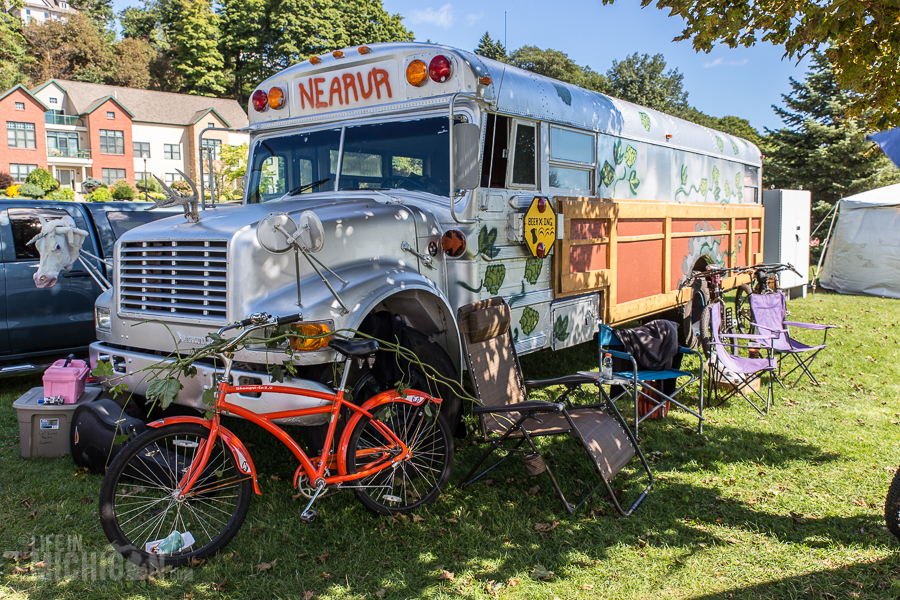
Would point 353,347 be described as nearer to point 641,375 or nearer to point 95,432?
point 95,432

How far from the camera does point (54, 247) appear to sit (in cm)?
441

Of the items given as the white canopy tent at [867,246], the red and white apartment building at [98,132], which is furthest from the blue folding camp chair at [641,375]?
the red and white apartment building at [98,132]

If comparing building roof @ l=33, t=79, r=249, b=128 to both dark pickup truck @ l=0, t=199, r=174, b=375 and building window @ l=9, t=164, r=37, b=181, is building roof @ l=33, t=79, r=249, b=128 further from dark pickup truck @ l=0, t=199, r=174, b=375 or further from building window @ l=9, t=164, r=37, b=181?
dark pickup truck @ l=0, t=199, r=174, b=375

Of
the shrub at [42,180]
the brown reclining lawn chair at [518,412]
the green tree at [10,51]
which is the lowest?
the brown reclining lawn chair at [518,412]

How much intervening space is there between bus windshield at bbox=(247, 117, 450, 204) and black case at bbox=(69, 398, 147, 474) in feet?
6.65

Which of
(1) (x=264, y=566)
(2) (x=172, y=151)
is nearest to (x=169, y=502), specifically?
(1) (x=264, y=566)

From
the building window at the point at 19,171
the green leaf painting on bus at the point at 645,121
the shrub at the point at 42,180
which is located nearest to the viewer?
the green leaf painting on bus at the point at 645,121

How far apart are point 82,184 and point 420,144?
46636mm

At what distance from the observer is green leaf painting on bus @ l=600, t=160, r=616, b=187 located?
233 inches

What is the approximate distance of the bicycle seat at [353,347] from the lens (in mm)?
3244

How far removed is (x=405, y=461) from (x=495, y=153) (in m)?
2.30

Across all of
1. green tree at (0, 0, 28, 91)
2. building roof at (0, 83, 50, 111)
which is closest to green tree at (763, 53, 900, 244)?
building roof at (0, 83, 50, 111)

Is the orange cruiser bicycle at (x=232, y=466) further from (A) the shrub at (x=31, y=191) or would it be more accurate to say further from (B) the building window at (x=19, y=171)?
(B) the building window at (x=19, y=171)

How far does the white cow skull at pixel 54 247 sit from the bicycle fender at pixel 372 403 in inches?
102
